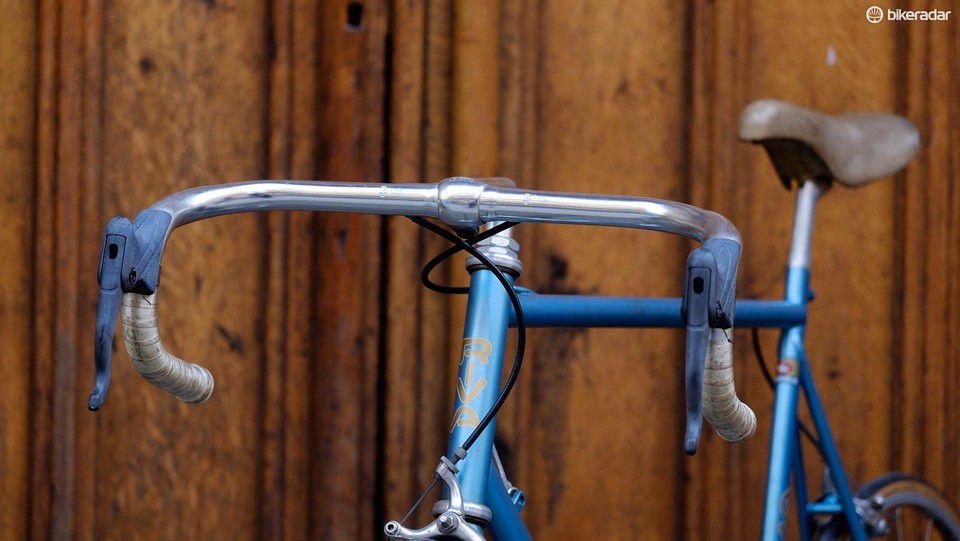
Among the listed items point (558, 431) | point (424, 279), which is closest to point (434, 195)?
point (424, 279)

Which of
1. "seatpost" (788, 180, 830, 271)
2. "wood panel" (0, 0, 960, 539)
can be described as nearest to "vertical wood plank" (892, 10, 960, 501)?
"wood panel" (0, 0, 960, 539)

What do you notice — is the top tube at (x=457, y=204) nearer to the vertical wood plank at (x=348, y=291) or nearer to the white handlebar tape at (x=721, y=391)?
the white handlebar tape at (x=721, y=391)

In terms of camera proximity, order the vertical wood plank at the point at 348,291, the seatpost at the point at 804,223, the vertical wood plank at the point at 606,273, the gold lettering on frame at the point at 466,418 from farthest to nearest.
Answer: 1. the vertical wood plank at the point at 606,273
2. the vertical wood plank at the point at 348,291
3. the seatpost at the point at 804,223
4. the gold lettering on frame at the point at 466,418

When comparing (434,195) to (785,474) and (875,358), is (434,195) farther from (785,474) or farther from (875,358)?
(875,358)

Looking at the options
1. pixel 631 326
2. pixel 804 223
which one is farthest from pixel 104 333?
pixel 804 223

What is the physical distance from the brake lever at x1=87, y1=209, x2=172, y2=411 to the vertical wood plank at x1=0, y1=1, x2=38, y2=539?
87 cm

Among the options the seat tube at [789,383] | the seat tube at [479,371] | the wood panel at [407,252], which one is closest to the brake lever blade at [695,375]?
the seat tube at [479,371]

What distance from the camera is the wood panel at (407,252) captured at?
4.99ft

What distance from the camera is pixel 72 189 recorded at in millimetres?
1512

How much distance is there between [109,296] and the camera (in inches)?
28.8

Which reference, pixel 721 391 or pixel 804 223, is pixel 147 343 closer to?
pixel 721 391

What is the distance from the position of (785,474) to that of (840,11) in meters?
1.01

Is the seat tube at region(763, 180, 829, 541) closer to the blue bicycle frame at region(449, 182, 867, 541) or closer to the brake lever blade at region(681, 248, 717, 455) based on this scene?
the blue bicycle frame at region(449, 182, 867, 541)

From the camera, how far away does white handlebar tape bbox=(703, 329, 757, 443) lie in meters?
0.71
